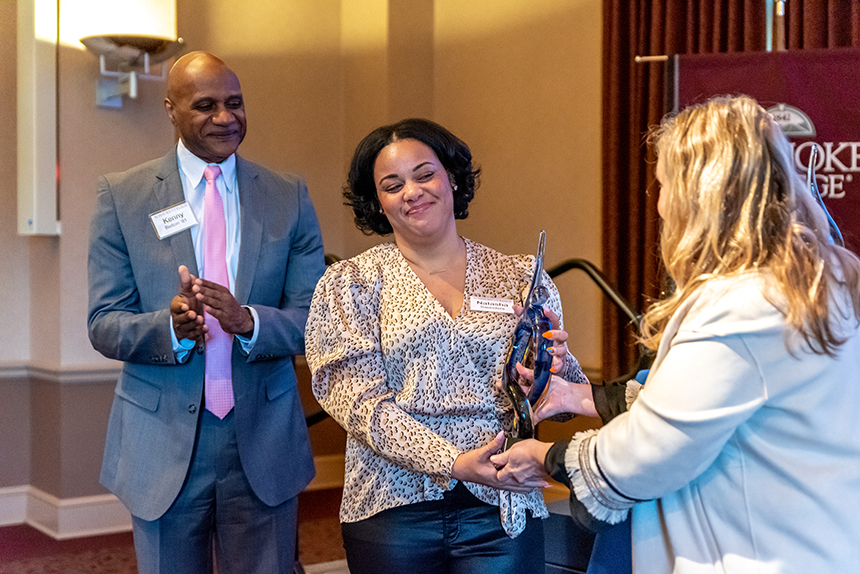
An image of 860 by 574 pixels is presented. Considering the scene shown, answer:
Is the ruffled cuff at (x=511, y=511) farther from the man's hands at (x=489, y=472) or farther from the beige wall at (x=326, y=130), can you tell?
the beige wall at (x=326, y=130)

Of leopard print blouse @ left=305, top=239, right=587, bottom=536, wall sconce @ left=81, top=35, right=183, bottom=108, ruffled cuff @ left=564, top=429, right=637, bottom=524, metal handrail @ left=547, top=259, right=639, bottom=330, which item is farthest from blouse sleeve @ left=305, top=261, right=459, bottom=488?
wall sconce @ left=81, top=35, right=183, bottom=108

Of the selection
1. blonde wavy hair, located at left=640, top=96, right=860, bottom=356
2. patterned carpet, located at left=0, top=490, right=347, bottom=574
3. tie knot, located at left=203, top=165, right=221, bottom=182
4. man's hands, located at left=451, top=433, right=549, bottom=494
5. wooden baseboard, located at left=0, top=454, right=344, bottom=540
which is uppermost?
tie knot, located at left=203, top=165, right=221, bottom=182

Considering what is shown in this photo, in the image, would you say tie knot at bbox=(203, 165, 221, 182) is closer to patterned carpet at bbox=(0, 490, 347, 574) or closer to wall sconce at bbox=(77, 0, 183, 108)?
patterned carpet at bbox=(0, 490, 347, 574)

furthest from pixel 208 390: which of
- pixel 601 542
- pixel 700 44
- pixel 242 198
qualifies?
pixel 700 44

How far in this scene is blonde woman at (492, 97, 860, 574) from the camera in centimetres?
129

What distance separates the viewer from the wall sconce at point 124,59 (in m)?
4.33

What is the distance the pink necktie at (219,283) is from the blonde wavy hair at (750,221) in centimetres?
125

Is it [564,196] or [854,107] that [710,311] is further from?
[564,196]

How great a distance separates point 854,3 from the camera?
11.8ft

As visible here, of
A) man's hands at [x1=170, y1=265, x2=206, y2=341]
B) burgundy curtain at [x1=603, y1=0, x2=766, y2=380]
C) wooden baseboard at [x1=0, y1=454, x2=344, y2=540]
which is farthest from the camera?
wooden baseboard at [x1=0, y1=454, x2=344, y2=540]

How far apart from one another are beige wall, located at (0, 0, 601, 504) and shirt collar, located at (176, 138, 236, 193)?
2.44 metres

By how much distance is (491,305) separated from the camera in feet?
6.47

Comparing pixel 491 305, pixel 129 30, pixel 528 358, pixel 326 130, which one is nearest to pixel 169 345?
pixel 491 305

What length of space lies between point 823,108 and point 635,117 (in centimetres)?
109
